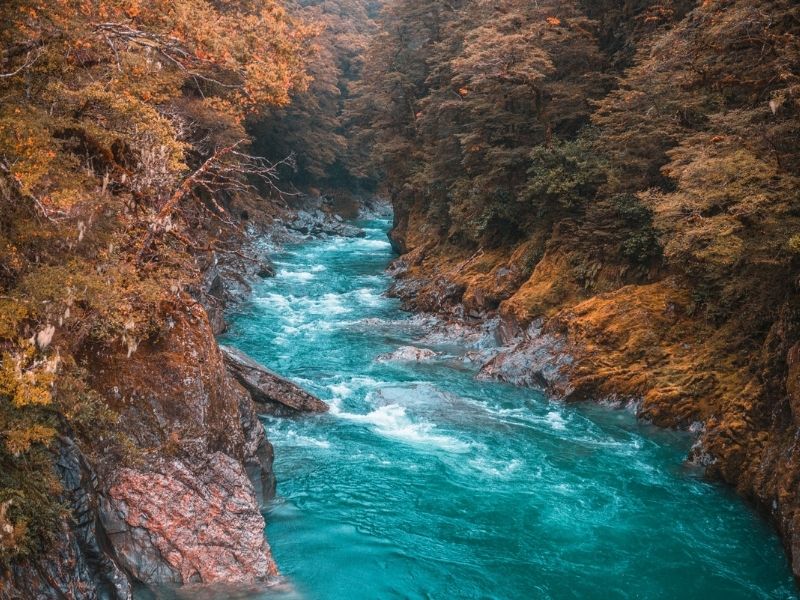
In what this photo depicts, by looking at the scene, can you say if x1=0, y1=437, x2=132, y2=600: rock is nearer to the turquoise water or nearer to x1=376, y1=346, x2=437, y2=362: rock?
the turquoise water

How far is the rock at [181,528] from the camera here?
720 cm

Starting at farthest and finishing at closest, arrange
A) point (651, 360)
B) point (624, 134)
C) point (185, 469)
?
point (624, 134) → point (651, 360) → point (185, 469)

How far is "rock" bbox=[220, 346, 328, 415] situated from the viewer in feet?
42.4

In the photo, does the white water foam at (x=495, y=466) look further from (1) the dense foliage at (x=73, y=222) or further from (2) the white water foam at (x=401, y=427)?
(1) the dense foliage at (x=73, y=222)

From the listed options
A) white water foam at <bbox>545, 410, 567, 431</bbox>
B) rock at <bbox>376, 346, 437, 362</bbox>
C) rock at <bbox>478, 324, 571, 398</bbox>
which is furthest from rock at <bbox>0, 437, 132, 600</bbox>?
rock at <bbox>376, 346, 437, 362</bbox>

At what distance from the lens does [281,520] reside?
365 inches

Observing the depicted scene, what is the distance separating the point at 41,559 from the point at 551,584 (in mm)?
5845

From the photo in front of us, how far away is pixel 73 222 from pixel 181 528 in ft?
12.2

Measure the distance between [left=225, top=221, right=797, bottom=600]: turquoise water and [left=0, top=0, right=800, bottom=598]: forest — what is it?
801mm

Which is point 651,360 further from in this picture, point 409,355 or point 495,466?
point 409,355

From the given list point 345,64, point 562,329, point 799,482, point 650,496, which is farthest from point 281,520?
point 345,64

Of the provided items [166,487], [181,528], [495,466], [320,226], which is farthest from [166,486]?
[320,226]

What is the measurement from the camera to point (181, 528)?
297 inches

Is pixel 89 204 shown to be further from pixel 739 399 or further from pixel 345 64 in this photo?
pixel 345 64
